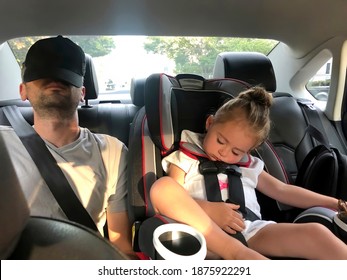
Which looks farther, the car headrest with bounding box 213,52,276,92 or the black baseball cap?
the car headrest with bounding box 213,52,276,92

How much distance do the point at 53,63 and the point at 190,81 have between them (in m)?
0.66

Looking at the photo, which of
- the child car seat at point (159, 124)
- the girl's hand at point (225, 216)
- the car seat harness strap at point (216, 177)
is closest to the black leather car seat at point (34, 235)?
the child car seat at point (159, 124)

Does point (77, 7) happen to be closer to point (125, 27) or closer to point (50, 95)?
point (125, 27)

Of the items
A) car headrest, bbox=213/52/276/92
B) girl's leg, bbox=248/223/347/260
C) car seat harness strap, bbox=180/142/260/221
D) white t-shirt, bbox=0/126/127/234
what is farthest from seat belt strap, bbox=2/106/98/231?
car headrest, bbox=213/52/276/92

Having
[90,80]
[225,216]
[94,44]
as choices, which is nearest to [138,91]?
[90,80]

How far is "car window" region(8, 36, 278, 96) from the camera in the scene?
8.36 ft

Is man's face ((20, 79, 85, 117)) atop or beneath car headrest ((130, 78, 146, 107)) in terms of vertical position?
atop

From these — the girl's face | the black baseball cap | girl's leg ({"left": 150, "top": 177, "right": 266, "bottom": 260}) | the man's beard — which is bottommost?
Result: girl's leg ({"left": 150, "top": 177, "right": 266, "bottom": 260})

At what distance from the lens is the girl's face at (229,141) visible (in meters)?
1.46

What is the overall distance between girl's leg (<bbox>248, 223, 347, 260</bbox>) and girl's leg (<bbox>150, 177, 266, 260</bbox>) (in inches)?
7.0

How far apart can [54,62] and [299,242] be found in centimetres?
119

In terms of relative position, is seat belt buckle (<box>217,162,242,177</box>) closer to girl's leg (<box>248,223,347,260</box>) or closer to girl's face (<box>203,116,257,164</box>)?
girl's face (<box>203,116,257,164</box>)

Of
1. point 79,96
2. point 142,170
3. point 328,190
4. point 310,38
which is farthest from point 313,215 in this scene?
point 310,38

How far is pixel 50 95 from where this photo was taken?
4.92 ft
